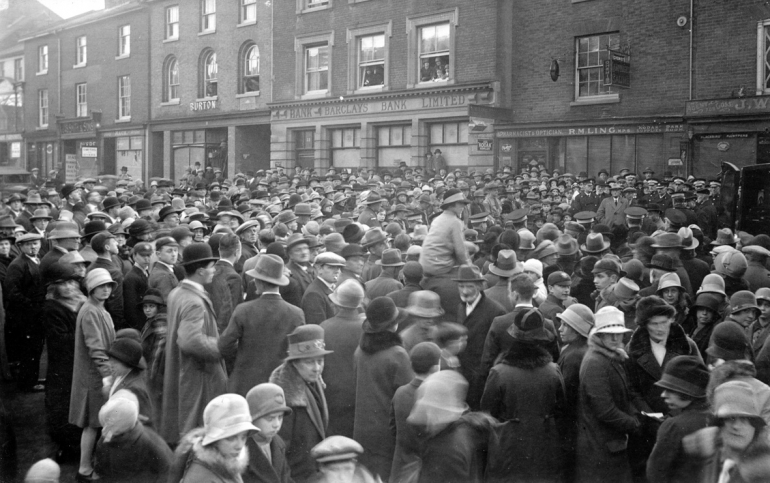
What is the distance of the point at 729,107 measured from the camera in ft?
57.2

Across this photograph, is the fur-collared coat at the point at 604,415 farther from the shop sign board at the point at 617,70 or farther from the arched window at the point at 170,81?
the arched window at the point at 170,81

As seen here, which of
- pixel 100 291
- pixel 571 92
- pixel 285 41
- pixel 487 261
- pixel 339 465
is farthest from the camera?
pixel 285 41

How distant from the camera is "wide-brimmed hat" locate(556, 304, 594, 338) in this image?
5.22m

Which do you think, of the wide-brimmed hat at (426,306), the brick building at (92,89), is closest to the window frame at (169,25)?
the brick building at (92,89)

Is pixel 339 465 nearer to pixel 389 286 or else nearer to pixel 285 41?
pixel 389 286

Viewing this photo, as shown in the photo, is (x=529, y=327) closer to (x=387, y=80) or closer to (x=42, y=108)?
(x=387, y=80)

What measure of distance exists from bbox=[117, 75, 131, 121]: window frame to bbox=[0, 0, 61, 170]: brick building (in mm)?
7975

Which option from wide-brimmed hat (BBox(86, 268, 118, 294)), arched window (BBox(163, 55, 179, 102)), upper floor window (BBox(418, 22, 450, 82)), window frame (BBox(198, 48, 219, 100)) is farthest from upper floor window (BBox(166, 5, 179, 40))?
wide-brimmed hat (BBox(86, 268, 118, 294))

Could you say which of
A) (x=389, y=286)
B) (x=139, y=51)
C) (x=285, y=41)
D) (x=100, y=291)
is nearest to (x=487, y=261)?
(x=389, y=286)

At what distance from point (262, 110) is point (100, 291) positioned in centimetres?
2373

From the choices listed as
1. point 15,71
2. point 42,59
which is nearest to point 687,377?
point 42,59

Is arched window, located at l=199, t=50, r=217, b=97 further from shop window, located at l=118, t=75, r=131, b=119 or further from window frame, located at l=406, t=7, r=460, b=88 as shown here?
window frame, located at l=406, t=7, r=460, b=88

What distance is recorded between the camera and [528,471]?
484cm

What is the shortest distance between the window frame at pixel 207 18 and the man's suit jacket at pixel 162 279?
26.1 m
